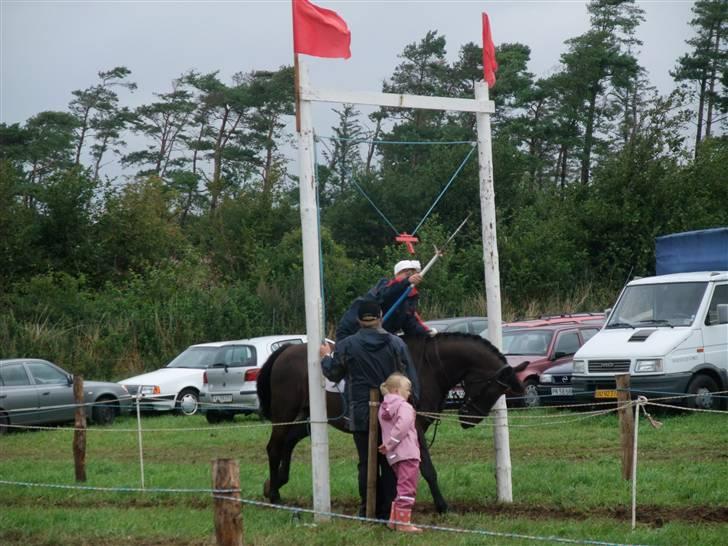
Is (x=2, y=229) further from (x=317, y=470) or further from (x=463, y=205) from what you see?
(x=317, y=470)

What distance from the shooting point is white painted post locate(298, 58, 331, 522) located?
34.3ft

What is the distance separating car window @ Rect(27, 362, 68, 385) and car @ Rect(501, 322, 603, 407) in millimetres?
9034

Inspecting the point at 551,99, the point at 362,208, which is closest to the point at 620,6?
the point at 551,99

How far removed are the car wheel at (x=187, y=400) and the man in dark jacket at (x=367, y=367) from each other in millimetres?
14780

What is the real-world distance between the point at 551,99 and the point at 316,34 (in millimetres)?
50260

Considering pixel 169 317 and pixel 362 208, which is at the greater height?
pixel 362 208

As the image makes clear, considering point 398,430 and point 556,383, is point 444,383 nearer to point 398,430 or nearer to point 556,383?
point 398,430

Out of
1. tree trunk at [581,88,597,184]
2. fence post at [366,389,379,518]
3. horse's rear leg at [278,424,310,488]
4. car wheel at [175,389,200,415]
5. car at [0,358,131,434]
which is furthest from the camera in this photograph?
tree trunk at [581,88,597,184]

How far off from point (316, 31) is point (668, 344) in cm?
1027

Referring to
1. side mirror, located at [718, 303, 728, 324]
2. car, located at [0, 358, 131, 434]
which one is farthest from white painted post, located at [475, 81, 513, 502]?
car, located at [0, 358, 131, 434]

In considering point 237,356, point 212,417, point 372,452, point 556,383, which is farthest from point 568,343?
point 372,452

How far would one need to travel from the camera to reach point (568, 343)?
2369 centimetres

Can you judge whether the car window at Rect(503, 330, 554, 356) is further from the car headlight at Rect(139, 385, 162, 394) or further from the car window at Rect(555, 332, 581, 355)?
the car headlight at Rect(139, 385, 162, 394)

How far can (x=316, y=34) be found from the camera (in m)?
10.6
